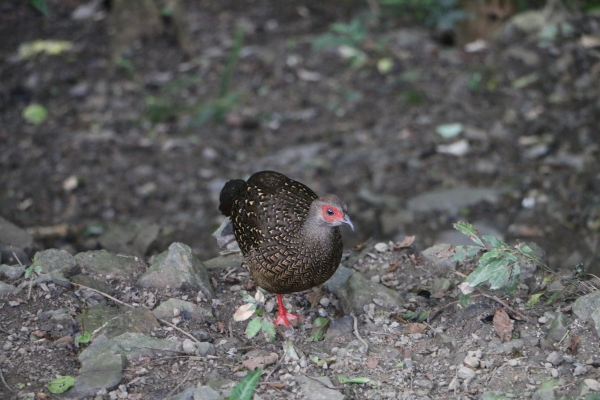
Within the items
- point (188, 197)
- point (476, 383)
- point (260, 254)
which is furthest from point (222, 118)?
point (476, 383)

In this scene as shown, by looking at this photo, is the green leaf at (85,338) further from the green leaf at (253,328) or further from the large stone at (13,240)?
the large stone at (13,240)

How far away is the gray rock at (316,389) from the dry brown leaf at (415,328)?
0.62 m

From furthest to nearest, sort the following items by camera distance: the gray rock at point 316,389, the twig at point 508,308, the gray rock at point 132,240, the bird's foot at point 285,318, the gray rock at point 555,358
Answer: the gray rock at point 132,240
the bird's foot at point 285,318
the twig at point 508,308
the gray rock at point 555,358
the gray rock at point 316,389

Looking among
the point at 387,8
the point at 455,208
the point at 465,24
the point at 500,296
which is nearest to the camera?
the point at 500,296

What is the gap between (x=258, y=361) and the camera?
3699 mm

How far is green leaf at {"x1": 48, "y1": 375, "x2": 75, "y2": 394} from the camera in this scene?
10.9 ft

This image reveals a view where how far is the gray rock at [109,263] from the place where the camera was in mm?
4438

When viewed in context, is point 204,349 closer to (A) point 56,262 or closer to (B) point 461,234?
(A) point 56,262

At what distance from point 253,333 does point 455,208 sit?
3.23m

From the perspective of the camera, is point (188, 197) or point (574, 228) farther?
point (188, 197)

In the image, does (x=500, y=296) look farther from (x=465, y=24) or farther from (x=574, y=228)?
(x=465, y=24)

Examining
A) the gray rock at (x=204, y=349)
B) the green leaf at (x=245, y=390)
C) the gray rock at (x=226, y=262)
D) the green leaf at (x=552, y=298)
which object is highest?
the green leaf at (x=245, y=390)

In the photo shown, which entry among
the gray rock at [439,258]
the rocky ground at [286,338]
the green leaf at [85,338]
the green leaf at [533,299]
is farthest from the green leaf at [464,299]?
the green leaf at [85,338]

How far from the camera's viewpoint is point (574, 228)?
6078 millimetres
